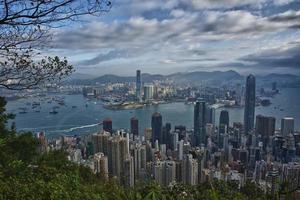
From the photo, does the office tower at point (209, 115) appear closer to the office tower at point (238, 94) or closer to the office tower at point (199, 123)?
the office tower at point (199, 123)

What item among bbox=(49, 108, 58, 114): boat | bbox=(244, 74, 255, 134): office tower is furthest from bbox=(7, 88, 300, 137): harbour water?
bbox=(244, 74, 255, 134): office tower

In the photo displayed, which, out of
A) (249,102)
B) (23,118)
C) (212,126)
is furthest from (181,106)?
(23,118)

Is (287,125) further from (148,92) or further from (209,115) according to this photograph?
(148,92)

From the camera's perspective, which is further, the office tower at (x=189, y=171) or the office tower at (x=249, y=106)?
the office tower at (x=249, y=106)

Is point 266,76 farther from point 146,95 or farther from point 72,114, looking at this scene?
point 72,114

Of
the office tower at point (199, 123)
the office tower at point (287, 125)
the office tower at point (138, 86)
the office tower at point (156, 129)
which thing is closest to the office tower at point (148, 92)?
the office tower at point (138, 86)

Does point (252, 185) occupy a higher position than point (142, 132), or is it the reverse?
point (252, 185)
